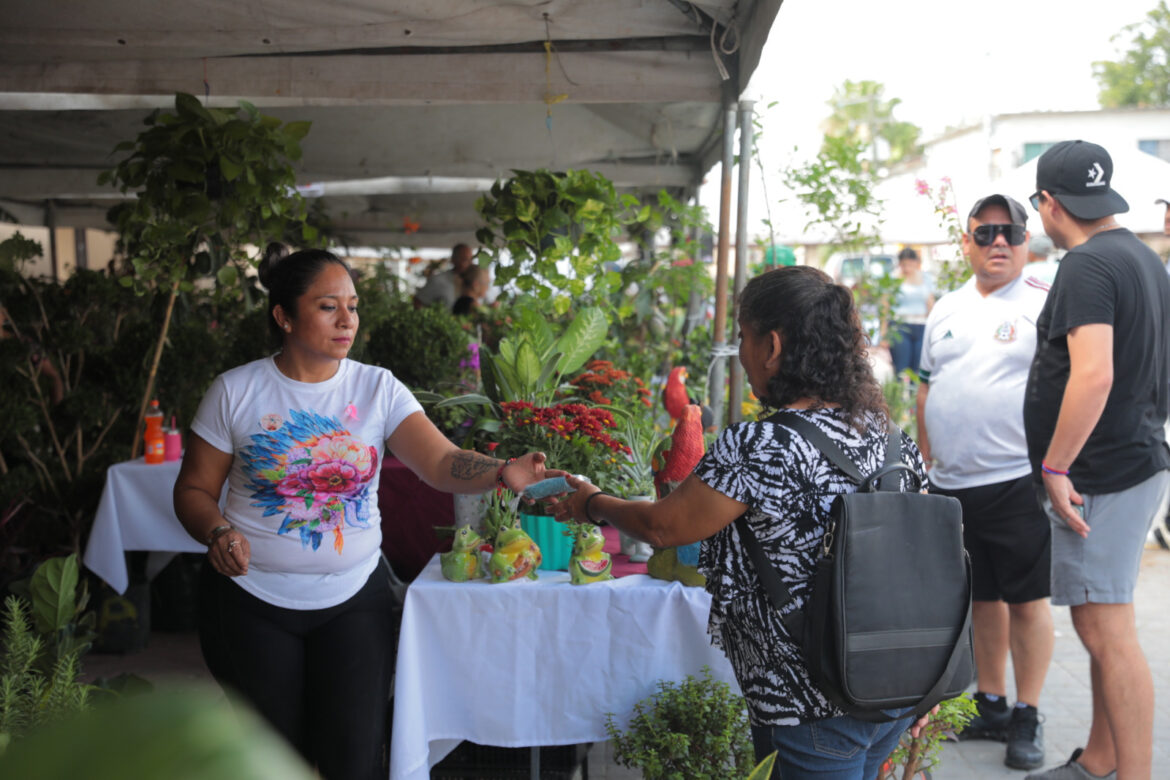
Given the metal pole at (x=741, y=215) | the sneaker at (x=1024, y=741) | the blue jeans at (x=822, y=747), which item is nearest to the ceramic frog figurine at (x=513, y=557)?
the blue jeans at (x=822, y=747)

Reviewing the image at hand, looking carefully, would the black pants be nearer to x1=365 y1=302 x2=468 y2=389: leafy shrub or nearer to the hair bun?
the hair bun

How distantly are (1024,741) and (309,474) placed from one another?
9.04 ft

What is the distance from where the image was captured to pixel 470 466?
2387 millimetres

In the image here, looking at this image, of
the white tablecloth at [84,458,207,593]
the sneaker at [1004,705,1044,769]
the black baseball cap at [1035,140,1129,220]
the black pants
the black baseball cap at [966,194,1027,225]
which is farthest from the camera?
the white tablecloth at [84,458,207,593]

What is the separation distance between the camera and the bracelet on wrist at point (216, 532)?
6.94 ft

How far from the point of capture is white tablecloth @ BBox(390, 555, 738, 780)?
2.53 metres

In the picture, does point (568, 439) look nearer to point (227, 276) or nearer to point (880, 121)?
point (227, 276)

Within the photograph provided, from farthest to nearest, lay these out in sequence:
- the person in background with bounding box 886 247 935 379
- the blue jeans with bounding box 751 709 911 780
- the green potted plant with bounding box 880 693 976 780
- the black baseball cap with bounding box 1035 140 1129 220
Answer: the person in background with bounding box 886 247 935 379, the black baseball cap with bounding box 1035 140 1129 220, the green potted plant with bounding box 880 693 976 780, the blue jeans with bounding box 751 709 911 780

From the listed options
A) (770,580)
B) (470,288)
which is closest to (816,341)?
(770,580)

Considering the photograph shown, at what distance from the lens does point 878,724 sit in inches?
73.3

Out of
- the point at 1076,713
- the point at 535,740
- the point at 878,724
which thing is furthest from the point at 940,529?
the point at 1076,713

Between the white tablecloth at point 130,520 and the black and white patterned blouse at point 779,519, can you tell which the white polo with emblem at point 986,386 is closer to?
the black and white patterned blouse at point 779,519

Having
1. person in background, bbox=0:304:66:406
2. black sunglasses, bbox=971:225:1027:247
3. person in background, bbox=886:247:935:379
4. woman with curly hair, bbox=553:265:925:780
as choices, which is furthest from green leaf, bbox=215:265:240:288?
person in background, bbox=886:247:935:379

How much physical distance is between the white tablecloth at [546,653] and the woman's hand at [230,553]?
55 centimetres
